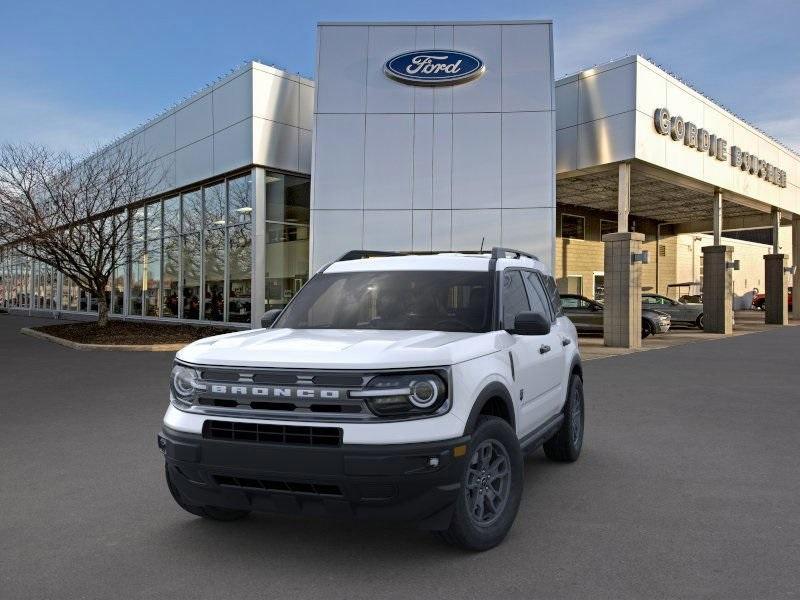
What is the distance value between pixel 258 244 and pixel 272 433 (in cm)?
Result: 1753

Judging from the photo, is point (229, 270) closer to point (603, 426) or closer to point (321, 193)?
point (321, 193)

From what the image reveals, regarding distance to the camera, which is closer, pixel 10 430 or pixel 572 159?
pixel 10 430

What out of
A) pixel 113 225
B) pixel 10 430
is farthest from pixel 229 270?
pixel 10 430

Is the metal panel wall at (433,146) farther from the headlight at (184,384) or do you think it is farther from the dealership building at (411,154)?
the headlight at (184,384)

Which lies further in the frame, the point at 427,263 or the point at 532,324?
the point at 427,263

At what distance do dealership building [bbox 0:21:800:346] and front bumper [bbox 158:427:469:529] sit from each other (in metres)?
15.4

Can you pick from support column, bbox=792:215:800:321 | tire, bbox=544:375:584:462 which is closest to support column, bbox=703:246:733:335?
support column, bbox=792:215:800:321

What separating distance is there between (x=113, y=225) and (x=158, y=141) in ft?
18.8

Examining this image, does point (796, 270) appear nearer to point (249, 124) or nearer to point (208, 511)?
point (249, 124)

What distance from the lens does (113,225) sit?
21.3 metres

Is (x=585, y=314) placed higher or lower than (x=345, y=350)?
higher

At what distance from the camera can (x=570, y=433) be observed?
19.9ft

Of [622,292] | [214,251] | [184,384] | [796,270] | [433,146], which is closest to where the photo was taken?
[184,384]

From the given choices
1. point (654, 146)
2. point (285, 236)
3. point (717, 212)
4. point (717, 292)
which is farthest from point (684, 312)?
point (285, 236)
